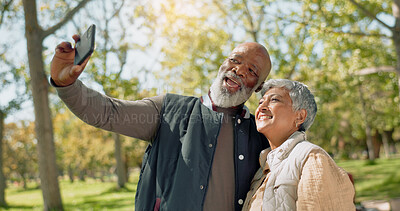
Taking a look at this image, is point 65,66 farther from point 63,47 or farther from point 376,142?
point 376,142

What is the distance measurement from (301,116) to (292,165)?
1.54ft

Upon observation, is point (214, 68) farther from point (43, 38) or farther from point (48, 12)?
point (43, 38)

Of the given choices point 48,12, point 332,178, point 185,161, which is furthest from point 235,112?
point 48,12

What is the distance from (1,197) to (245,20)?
13.4 meters

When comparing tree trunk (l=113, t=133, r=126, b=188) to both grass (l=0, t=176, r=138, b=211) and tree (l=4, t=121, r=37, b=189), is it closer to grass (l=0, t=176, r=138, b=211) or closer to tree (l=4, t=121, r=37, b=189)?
grass (l=0, t=176, r=138, b=211)

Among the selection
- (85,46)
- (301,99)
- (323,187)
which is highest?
(85,46)

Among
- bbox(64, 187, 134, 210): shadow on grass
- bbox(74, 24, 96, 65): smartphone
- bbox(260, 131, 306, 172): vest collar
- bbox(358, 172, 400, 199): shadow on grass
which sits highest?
bbox(74, 24, 96, 65): smartphone

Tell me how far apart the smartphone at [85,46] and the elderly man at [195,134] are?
0.21m

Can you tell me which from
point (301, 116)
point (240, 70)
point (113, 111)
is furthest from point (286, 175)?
point (113, 111)

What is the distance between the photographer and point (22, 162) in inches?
1328

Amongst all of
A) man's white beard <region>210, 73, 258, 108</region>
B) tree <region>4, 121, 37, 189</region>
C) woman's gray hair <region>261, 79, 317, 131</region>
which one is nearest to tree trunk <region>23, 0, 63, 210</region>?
man's white beard <region>210, 73, 258, 108</region>

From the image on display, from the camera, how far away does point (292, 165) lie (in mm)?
1915

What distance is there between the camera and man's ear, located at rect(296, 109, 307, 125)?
226 cm

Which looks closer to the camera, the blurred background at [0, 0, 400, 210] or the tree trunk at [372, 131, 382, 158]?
the blurred background at [0, 0, 400, 210]
